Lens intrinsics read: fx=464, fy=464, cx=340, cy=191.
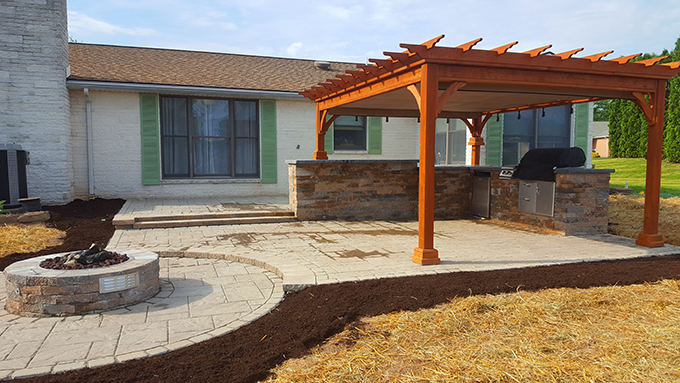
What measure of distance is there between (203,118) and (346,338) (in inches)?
411

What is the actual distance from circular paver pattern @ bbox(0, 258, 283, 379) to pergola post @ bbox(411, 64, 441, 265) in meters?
1.79

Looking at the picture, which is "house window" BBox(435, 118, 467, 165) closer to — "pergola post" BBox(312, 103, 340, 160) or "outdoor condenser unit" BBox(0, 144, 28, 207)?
"pergola post" BBox(312, 103, 340, 160)

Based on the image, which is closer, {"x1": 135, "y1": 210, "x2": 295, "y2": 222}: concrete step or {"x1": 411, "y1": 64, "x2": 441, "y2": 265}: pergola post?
{"x1": 411, "y1": 64, "x2": 441, "y2": 265}: pergola post

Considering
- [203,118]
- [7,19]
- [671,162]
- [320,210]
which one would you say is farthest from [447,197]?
[671,162]

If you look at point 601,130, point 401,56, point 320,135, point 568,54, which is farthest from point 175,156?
point 601,130

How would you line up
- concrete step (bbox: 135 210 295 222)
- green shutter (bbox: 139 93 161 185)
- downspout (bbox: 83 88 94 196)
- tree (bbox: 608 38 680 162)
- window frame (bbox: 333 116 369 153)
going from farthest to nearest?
tree (bbox: 608 38 680 162) → window frame (bbox: 333 116 369 153) → green shutter (bbox: 139 93 161 185) → downspout (bbox: 83 88 94 196) → concrete step (bbox: 135 210 295 222)

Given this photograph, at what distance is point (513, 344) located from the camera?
3217mm

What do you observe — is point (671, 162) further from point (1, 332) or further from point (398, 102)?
point (1, 332)

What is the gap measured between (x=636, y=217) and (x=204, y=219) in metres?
8.66

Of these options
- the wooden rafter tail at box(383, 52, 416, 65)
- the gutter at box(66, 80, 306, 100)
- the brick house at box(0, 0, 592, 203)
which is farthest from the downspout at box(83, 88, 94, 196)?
the wooden rafter tail at box(383, 52, 416, 65)

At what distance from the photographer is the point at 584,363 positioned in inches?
115

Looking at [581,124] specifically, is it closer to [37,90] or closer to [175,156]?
[175,156]

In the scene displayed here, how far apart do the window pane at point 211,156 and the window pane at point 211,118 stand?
0.19 metres

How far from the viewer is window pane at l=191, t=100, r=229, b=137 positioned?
12523mm
